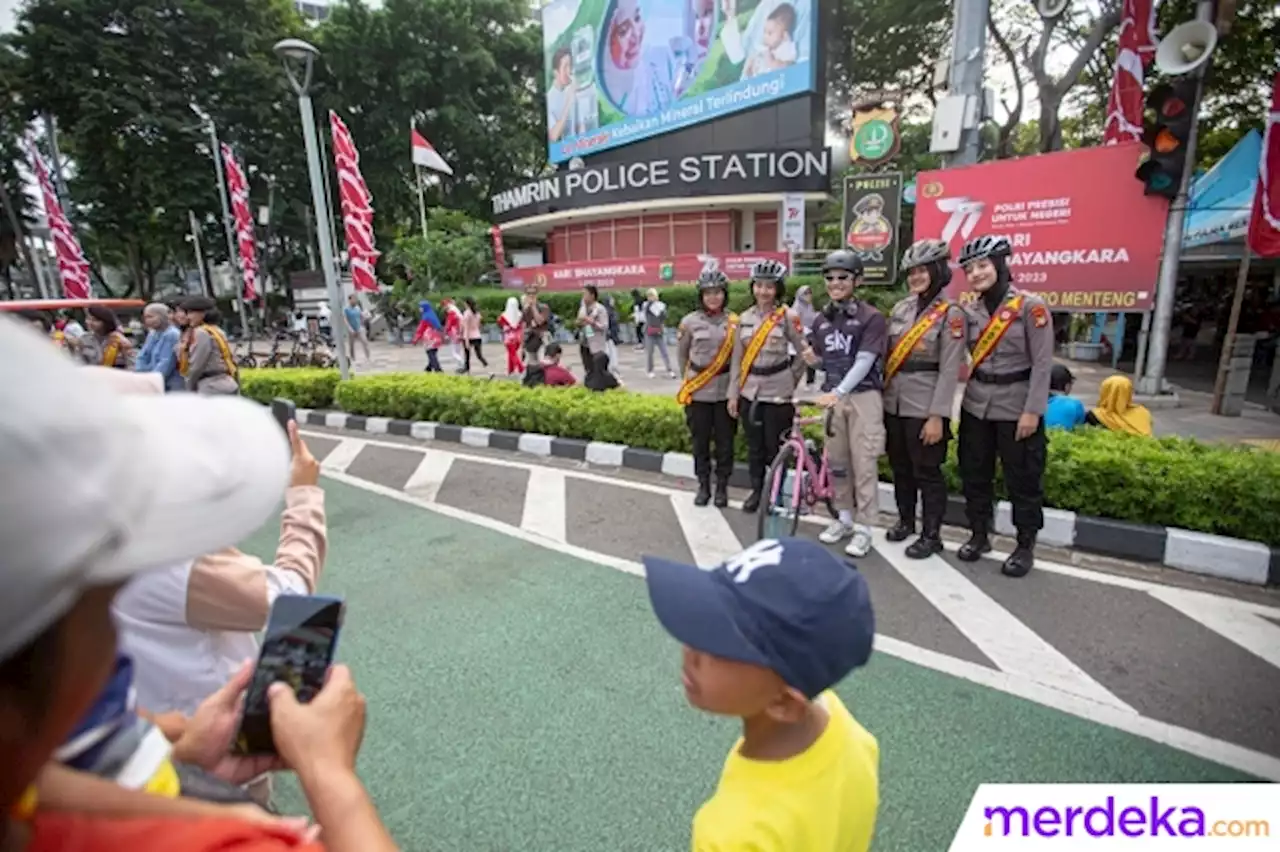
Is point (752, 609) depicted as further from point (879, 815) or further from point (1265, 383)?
point (1265, 383)

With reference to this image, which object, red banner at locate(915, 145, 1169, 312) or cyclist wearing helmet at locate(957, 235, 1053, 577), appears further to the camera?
red banner at locate(915, 145, 1169, 312)

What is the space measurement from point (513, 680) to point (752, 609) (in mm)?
2220

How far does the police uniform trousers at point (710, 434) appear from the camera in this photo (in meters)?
5.30

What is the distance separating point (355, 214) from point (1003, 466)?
28.8 feet

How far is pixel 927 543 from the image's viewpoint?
4195 mm

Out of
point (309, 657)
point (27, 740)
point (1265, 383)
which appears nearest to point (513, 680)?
point (309, 657)

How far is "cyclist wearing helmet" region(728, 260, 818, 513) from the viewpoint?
4766 mm

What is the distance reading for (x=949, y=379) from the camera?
3990 millimetres

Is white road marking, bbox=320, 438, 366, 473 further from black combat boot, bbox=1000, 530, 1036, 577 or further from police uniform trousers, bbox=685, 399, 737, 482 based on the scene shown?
black combat boot, bbox=1000, 530, 1036, 577

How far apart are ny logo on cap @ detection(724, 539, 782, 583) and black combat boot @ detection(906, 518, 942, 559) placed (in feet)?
11.1

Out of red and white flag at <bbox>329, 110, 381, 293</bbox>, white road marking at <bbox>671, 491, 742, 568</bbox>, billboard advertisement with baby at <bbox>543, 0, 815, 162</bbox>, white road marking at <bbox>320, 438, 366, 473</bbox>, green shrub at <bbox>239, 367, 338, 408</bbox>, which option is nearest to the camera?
white road marking at <bbox>671, 491, 742, 568</bbox>

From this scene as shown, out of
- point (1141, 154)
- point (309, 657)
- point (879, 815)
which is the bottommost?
point (879, 815)

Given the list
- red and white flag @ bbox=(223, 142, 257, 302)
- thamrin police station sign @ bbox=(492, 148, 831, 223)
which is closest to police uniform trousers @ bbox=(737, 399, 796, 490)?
red and white flag @ bbox=(223, 142, 257, 302)

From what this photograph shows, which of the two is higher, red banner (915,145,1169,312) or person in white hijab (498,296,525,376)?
red banner (915,145,1169,312)
